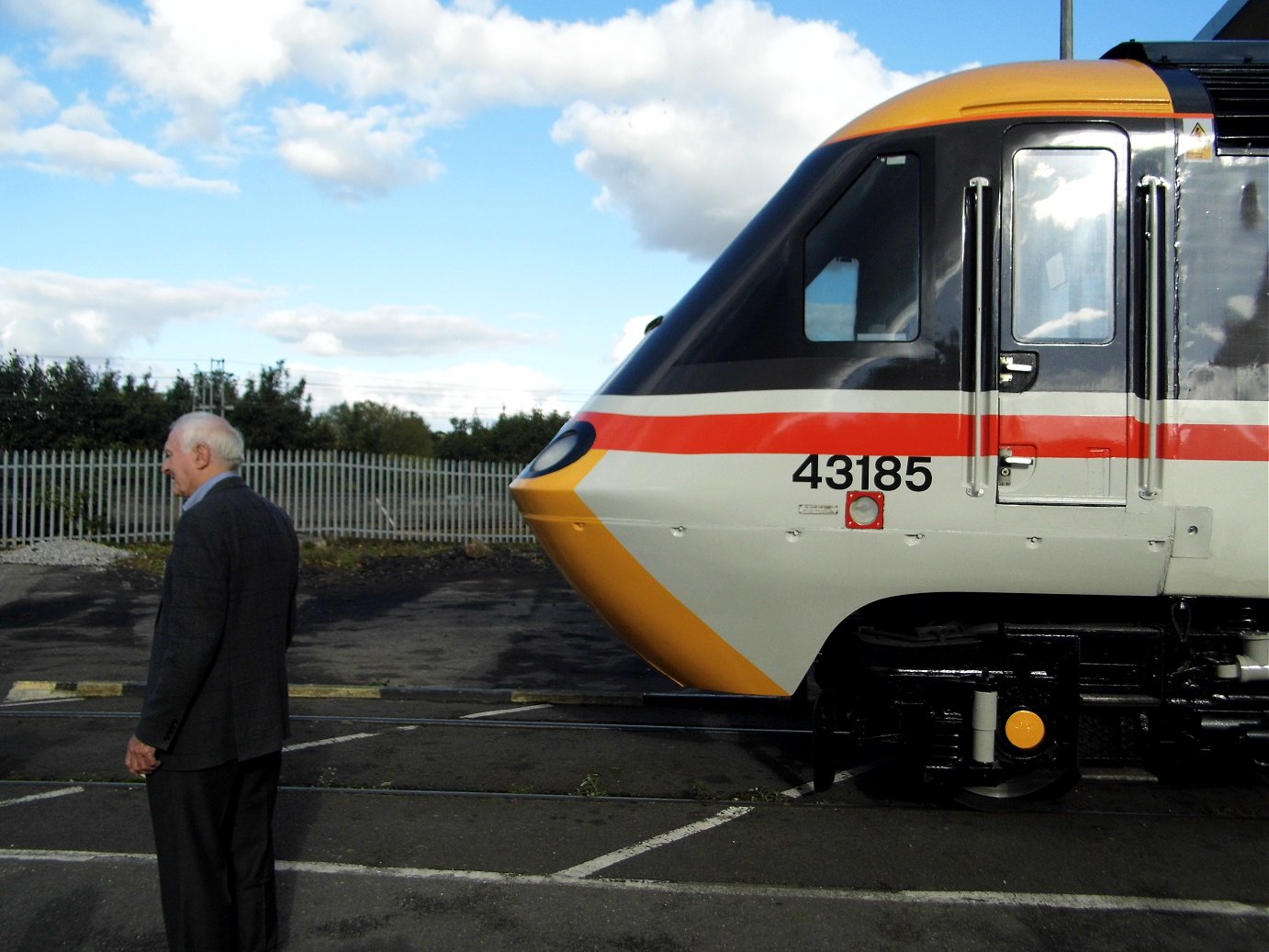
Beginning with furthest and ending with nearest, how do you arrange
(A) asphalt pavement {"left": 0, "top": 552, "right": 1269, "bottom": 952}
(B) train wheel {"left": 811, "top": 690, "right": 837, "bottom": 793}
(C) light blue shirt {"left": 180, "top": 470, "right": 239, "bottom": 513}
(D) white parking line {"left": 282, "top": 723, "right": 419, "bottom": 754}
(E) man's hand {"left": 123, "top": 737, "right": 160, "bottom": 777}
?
(D) white parking line {"left": 282, "top": 723, "right": 419, "bottom": 754}
(B) train wheel {"left": 811, "top": 690, "right": 837, "bottom": 793}
(A) asphalt pavement {"left": 0, "top": 552, "right": 1269, "bottom": 952}
(C) light blue shirt {"left": 180, "top": 470, "right": 239, "bottom": 513}
(E) man's hand {"left": 123, "top": 737, "right": 160, "bottom": 777}

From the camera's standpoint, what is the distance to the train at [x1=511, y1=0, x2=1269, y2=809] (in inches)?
173

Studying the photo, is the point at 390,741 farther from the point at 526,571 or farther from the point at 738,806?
the point at 526,571

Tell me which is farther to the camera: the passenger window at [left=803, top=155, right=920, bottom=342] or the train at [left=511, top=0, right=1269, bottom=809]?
the passenger window at [left=803, top=155, right=920, bottom=342]

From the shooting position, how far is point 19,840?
15.7ft

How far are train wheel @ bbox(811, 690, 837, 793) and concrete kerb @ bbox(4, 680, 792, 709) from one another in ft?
8.32

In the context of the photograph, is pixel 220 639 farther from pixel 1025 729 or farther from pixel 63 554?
pixel 63 554

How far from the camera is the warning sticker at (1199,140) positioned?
448 cm

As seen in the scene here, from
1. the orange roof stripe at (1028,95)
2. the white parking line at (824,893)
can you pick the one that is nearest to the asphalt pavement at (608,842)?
the white parking line at (824,893)

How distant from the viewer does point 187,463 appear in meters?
3.37

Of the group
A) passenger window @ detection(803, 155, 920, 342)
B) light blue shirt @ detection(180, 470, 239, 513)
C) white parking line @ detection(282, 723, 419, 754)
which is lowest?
white parking line @ detection(282, 723, 419, 754)

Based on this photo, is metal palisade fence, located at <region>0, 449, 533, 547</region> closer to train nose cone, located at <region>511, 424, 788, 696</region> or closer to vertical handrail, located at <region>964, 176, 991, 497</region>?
train nose cone, located at <region>511, 424, 788, 696</region>

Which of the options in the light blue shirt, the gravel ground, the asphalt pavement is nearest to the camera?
the light blue shirt

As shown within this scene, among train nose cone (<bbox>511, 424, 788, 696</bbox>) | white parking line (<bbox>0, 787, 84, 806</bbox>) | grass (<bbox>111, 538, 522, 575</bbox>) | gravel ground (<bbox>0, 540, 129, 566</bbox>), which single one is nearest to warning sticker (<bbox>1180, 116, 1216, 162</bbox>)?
train nose cone (<bbox>511, 424, 788, 696</bbox>)

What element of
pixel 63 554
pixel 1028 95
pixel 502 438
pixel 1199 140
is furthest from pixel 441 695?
pixel 502 438
